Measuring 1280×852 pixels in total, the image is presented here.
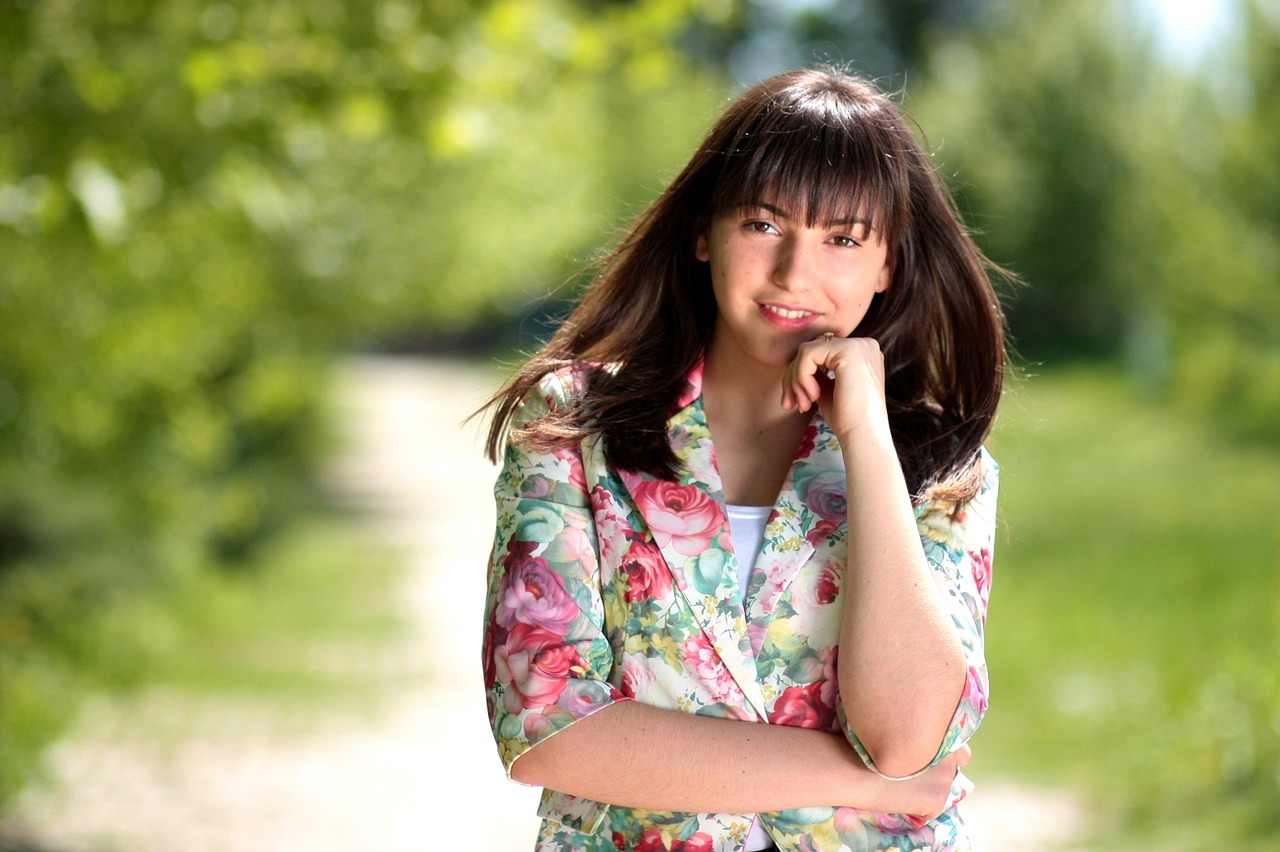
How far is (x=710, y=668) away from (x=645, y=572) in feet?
0.49

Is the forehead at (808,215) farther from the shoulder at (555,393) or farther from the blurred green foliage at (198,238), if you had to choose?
the blurred green foliage at (198,238)

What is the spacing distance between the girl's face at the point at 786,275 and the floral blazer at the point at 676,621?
205 millimetres

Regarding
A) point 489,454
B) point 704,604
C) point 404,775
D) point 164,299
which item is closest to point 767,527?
point 704,604

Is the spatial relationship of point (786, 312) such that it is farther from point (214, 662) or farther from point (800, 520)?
point (214, 662)


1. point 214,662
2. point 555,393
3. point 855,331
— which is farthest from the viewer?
point 214,662

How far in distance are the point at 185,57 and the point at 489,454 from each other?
125 inches

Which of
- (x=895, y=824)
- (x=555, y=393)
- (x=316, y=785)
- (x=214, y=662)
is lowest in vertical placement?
(x=895, y=824)

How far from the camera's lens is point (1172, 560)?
1330 centimetres

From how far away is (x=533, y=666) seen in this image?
2.03m

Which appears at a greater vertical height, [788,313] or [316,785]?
[316,785]

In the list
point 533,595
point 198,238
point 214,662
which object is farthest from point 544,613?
point 214,662

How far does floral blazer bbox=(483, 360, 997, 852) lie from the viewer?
204 centimetres

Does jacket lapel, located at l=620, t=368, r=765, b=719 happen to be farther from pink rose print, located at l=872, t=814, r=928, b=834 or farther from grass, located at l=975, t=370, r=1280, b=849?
grass, located at l=975, t=370, r=1280, b=849

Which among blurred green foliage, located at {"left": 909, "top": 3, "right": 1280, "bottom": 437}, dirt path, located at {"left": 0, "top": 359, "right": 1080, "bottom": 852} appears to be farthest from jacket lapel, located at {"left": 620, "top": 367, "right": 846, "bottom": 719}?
blurred green foliage, located at {"left": 909, "top": 3, "right": 1280, "bottom": 437}
